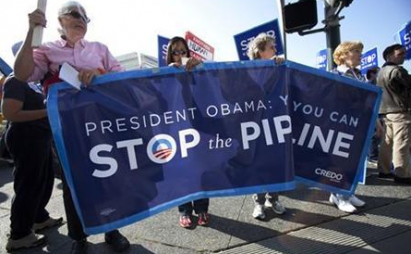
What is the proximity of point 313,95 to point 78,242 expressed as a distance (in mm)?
2191

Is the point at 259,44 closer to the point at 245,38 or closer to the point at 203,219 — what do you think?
the point at 203,219

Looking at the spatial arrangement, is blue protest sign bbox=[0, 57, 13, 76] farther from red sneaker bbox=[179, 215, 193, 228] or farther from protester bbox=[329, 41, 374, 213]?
protester bbox=[329, 41, 374, 213]

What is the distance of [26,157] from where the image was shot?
9.11 feet

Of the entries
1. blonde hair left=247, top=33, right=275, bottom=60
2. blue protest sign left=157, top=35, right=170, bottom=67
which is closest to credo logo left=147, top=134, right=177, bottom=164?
blonde hair left=247, top=33, right=275, bottom=60

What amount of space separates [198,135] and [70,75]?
0.95 metres

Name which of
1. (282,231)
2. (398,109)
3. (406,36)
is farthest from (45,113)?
(406,36)

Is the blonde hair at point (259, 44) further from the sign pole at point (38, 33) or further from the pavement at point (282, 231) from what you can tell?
the sign pole at point (38, 33)

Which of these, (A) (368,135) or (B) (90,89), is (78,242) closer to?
(B) (90,89)

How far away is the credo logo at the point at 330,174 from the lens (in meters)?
2.85

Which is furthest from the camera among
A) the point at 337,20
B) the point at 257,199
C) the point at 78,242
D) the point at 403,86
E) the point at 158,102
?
the point at 337,20

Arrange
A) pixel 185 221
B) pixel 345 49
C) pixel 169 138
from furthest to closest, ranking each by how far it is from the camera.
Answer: pixel 345 49 → pixel 185 221 → pixel 169 138

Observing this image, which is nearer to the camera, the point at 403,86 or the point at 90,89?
the point at 90,89

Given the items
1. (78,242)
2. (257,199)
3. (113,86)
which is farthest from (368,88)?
(78,242)

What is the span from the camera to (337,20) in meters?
5.23
